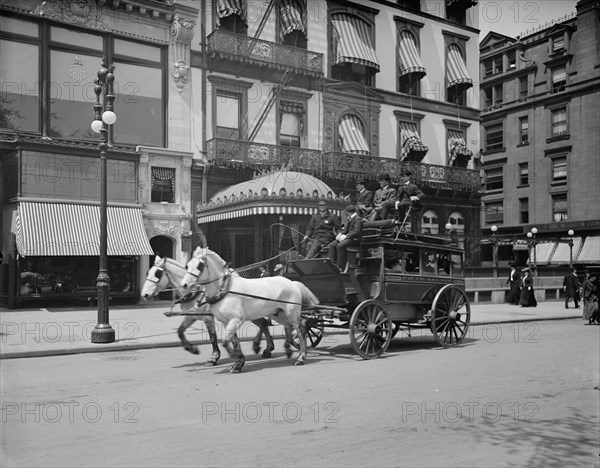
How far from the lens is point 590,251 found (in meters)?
36.4

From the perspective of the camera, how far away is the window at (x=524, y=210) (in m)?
43.1

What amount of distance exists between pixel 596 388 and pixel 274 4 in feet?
68.3

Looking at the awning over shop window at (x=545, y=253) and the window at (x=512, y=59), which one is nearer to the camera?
the window at (x=512, y=59)

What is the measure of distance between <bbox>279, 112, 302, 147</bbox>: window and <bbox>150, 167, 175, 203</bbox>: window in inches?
207

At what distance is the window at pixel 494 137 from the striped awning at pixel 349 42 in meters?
20.9

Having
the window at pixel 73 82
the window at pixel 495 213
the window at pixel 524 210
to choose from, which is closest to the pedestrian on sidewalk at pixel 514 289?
the window at pixel 73 82

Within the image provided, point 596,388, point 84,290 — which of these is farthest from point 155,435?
point 84,290

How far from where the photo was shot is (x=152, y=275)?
9.10 m

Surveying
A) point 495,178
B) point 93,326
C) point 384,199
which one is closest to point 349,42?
point 384,199

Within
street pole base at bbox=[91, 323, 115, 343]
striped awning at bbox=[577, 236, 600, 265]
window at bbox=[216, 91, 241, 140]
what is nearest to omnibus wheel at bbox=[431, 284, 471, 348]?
street pole base at bbox=[91, 323, 115, 343]

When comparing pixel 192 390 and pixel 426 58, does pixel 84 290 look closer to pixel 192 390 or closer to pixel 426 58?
pixel 192 390

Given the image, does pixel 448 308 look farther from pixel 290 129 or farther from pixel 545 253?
pixel 545 253

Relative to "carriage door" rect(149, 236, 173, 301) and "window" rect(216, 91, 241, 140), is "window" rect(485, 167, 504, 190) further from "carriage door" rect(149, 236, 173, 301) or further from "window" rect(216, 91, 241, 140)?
"carriage door" rect(149, 236, 173, 301)

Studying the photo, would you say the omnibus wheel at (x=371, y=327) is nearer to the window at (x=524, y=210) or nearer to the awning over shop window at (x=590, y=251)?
the awning over shop window at (x=590, y=251)
